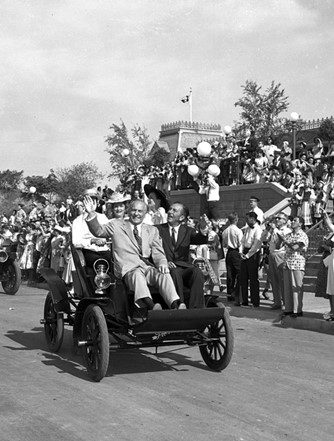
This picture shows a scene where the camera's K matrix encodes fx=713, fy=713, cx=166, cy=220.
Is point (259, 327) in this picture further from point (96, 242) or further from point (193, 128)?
point (193, 128)

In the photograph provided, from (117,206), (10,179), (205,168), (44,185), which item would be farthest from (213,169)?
(10,179)

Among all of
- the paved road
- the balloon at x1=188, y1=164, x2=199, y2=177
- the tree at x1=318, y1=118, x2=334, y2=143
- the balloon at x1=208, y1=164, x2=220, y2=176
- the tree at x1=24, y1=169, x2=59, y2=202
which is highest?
the tree at x1=318, y1=118, x2=334, y2=143

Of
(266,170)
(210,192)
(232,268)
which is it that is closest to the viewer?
(232,268)

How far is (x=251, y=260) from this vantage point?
45.3 feet

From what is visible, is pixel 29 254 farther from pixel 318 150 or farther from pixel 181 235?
pixel 181 235

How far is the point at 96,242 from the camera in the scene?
7.56m

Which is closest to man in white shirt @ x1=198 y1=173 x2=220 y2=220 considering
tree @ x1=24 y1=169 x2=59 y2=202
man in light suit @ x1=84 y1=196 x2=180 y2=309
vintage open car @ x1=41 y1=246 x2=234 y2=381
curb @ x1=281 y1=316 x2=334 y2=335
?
curb @ x1=281 y1=316 x2=334 y2=335

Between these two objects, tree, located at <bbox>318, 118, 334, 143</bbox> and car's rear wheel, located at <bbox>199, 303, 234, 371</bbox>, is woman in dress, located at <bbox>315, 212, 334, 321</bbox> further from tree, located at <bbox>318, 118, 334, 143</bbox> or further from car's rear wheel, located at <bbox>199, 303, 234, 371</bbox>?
tree, located at <bbox>318, 118, 334, 143</bbox>

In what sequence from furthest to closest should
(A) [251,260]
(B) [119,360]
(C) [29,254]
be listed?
(C) [29,254] → (A) [251,260] → (B) [119,360]

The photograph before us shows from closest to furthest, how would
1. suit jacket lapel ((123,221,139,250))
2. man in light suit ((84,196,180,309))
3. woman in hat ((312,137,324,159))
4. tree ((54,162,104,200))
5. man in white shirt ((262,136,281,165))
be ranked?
man in light suit ((84,196,180,309))
suit jacket lapel ((123,221,139,250))
woman in hat ((312,137,324,159))
man in white shirt ((262,136,281,165))
tree ((54,162,104,200))

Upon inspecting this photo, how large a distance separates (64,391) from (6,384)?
0.64 metres

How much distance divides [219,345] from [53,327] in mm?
2252

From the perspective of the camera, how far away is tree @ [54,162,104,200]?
60.6 meters

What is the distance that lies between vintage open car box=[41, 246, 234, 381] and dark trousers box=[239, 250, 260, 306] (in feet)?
19.6
